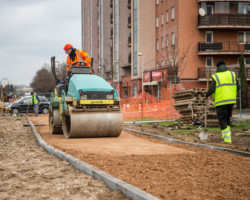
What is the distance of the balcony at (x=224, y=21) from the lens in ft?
145

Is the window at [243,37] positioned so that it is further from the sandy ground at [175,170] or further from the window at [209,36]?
the sandy ground at [175,170]

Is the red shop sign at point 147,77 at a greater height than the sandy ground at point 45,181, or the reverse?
the red shop sign at point 147,77

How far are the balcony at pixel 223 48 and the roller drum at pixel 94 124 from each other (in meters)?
34.9

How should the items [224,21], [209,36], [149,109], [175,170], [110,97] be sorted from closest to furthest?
[175,170] → [110,97] → [149,109] → [224,21] → [209,36]

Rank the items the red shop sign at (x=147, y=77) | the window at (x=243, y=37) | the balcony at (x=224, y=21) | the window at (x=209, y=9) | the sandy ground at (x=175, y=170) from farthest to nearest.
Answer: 1. the red shop sign at (x=147, y=77)
2. the window at (x=243, y=37)
3. the window at (x=209, y=9)
4. the balcony at (x=224, y=21)
5. the sandy ground at (x=175, y=170)

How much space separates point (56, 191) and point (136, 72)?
5310 cm

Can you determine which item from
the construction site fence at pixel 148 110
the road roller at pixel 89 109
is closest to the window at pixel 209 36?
the construction site fence at pixel 148 110

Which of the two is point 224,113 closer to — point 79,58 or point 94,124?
point 94,124

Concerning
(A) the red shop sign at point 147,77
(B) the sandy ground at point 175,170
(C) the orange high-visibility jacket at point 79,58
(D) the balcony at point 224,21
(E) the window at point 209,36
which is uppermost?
(D) the balcony at point 224,21

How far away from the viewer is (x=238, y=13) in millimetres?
45875

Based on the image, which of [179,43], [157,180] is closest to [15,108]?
[179,43]

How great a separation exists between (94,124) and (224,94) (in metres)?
3.52

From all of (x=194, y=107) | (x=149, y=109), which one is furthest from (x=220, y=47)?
(x=194, y=107)

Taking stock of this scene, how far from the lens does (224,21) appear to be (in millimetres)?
44844
